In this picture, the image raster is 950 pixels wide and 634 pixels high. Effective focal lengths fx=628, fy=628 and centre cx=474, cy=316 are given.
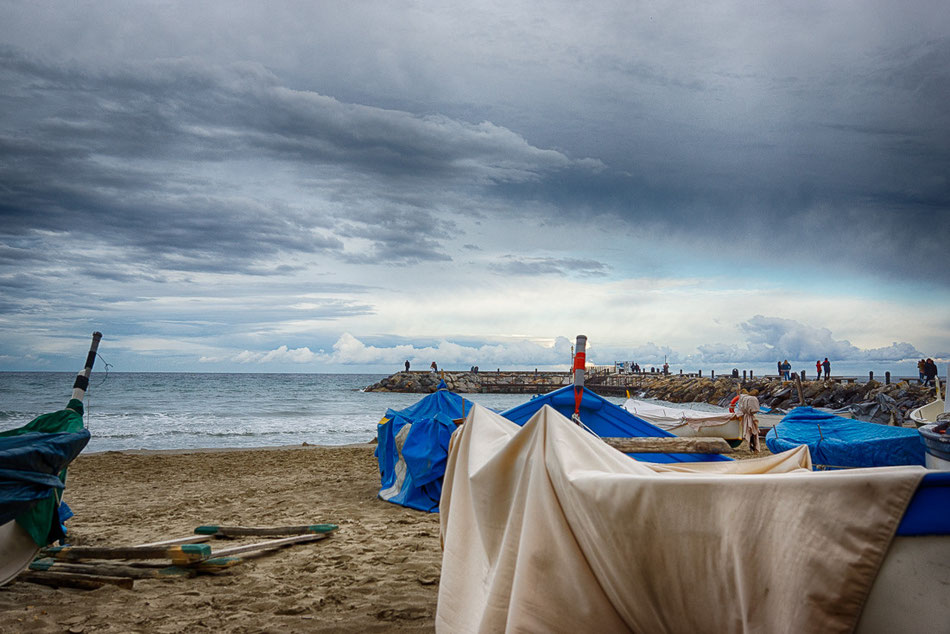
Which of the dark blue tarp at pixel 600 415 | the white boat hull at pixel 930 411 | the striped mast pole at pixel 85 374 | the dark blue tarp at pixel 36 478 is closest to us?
the dark blue tarp at pixel 36 478

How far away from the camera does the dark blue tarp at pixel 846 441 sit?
9.95 meters

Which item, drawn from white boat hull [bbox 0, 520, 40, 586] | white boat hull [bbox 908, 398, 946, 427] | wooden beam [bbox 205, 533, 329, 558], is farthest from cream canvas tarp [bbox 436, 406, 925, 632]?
white boat hull [bbox 908, 398, 946, 427]

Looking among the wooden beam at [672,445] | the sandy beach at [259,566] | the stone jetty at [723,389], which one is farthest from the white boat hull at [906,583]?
the stone jetty at [723,389]

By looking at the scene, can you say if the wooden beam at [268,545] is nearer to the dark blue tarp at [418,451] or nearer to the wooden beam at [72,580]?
the wooden beam at [72,580]

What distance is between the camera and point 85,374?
21.9ft

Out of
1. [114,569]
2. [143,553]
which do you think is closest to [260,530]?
[143,553]

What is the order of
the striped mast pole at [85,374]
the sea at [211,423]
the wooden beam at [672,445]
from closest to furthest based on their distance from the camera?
1. the wooden beam at [672,445]
2. the striped mast pole at [85,374]
3. the sea at [211,423]

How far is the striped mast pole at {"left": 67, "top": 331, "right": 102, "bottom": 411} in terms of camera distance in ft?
21.2

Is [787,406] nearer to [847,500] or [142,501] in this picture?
[142,501]

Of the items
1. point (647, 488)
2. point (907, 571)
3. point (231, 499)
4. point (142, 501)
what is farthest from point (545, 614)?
point (142, 501)

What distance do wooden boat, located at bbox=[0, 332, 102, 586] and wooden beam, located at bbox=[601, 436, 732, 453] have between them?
4510mm

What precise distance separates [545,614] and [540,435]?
91cm

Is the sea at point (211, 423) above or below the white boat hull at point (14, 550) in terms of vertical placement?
below

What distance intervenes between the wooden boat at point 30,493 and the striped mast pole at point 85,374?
3.24 ft
